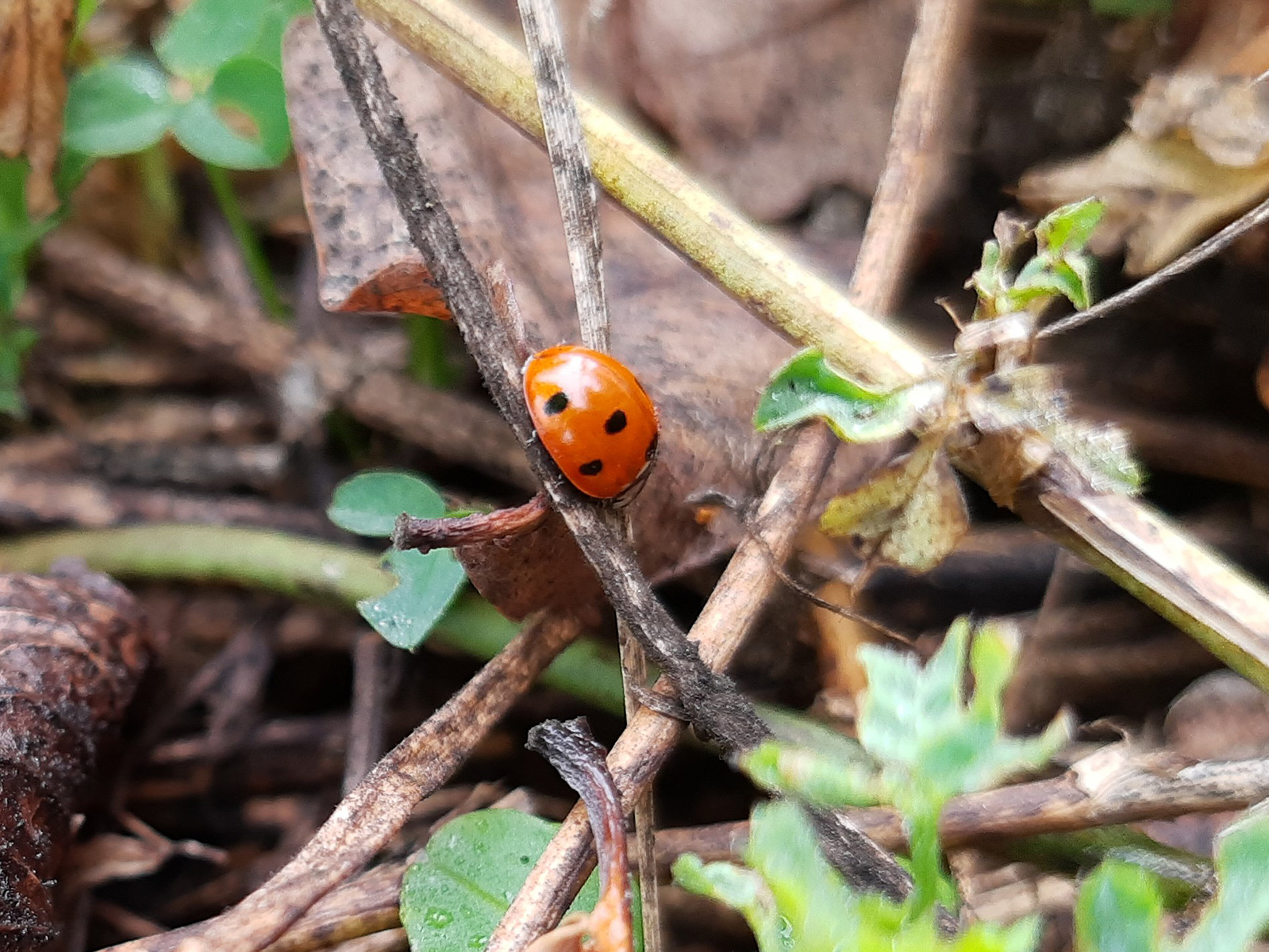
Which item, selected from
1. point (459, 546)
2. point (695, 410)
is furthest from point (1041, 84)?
point (459, 546)

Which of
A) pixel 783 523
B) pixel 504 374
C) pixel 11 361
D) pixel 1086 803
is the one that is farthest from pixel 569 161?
pixel 11 361

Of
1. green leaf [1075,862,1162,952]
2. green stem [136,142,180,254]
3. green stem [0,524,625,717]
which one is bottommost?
green leaf [1075,862,1162,952]

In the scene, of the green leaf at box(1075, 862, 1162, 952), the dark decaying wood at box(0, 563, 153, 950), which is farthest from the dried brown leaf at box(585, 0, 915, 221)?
the green leaf at box(1075, 862, 1162, 952)

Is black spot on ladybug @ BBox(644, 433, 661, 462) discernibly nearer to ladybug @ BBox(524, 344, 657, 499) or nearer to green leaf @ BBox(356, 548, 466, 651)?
ladybug @ BBox(524, 344, 657, 499)

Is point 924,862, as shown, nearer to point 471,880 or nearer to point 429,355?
point 471,880

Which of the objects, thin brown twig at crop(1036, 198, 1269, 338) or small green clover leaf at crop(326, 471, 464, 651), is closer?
thin brown twig at crop(1036, 198, 1269, 338)

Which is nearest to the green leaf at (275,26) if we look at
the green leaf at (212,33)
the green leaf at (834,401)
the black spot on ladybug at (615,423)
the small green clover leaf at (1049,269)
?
the green leaf at (212,33)

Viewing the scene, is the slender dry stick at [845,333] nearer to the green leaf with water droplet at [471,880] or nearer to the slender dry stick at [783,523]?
the slender dry stick at [783,523]
